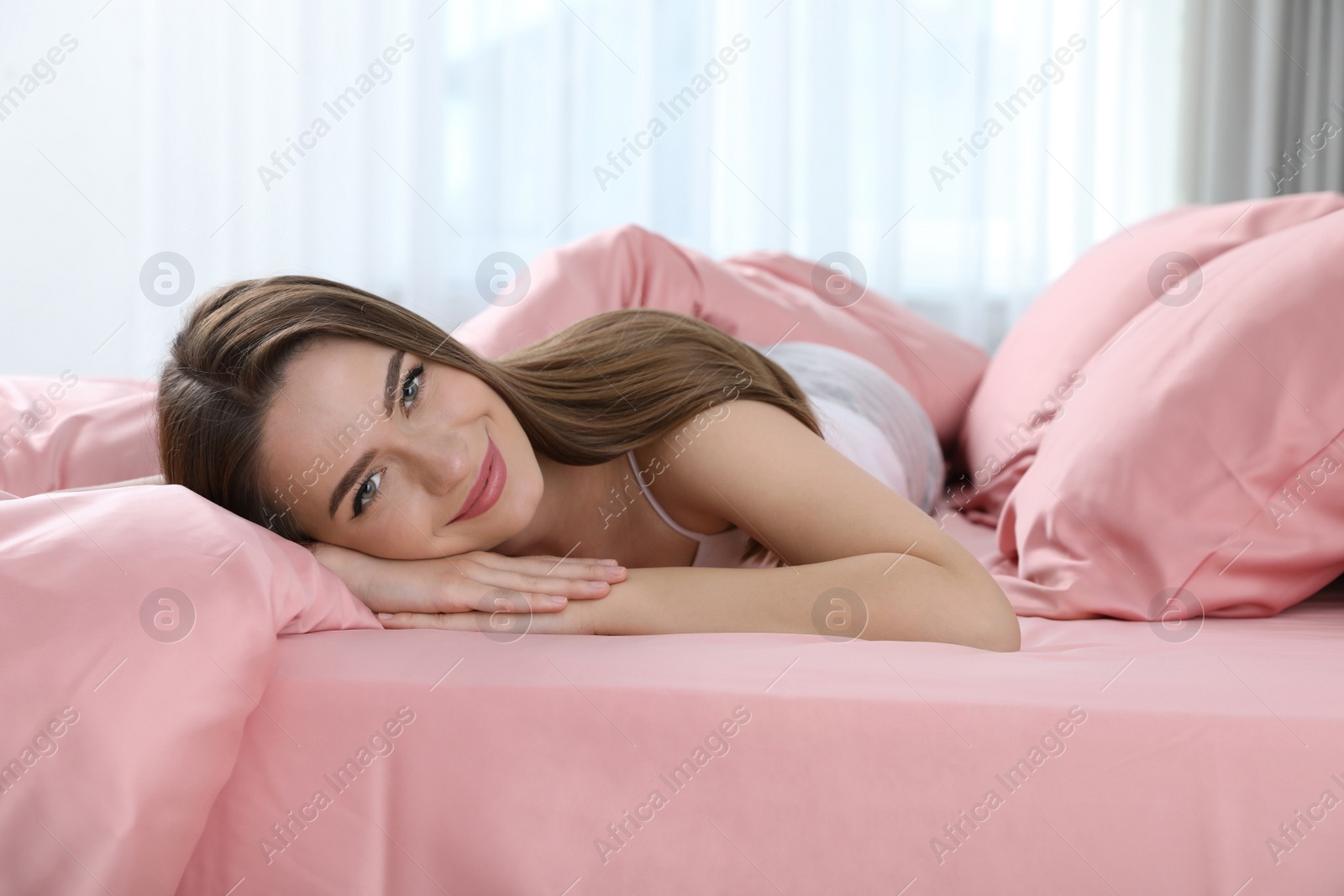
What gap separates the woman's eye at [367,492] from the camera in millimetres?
944

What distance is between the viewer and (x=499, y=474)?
1.00 m

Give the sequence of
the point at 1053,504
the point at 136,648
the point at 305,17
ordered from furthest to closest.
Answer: the point at 305,17 < the point at 1053,504 < the point at 136,648

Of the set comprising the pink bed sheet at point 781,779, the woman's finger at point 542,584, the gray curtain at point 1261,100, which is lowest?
the pink bed sheet at point 781,779

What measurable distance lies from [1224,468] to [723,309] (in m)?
0.87

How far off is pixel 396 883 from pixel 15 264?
2544 millimetres

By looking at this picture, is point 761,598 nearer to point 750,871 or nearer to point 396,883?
point 750,871

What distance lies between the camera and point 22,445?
121 cm

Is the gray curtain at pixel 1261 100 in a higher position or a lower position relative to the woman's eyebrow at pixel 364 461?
higher

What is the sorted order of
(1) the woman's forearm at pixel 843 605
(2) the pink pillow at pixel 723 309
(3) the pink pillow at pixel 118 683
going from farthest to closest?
(2) the pink pillow at pixel 723 309 < (1) the woman's forearm at pixel 843 605 < (3) the pink pillow at pixel 118 683

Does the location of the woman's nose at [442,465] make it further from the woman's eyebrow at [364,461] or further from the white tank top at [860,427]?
the white tank top at [860,427]

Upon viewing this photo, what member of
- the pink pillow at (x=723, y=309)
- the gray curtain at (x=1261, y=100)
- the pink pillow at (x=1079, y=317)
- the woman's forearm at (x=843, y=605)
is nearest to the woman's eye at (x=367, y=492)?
the woman's forearm at (x=843, y=605)

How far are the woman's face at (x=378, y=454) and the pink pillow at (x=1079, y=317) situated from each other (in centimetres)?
75

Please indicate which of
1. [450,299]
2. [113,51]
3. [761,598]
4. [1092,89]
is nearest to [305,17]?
[113,51]

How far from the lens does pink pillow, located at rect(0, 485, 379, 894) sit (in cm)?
66
